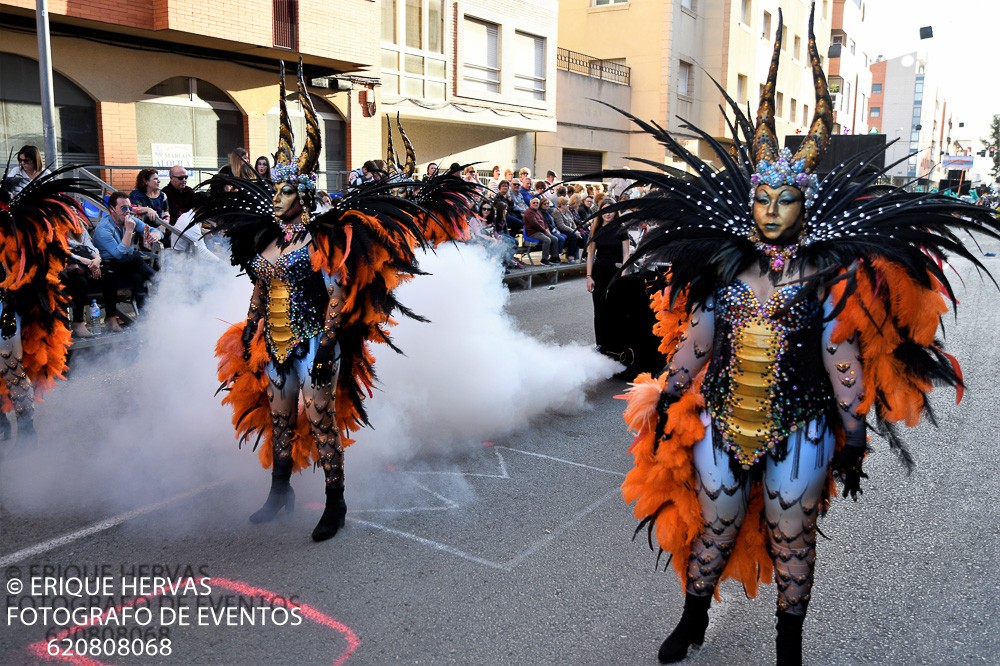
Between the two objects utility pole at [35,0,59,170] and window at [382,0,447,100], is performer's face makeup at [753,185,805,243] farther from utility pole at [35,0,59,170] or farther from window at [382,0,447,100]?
window at [382,0,447,100]

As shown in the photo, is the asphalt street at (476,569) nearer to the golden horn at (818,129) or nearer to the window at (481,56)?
the golden horn at (818,129)

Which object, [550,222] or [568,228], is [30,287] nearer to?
[550,222]

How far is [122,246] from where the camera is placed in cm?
930

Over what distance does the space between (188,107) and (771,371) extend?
1572 cm

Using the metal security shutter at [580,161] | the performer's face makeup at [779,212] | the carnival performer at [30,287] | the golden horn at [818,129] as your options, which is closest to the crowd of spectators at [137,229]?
the carnival performer at [30,287]

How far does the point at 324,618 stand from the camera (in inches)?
141

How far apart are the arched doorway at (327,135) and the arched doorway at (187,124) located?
1124 millimetres

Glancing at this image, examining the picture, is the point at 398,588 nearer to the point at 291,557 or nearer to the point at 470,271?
the point at 291,557

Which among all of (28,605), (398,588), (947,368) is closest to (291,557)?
(398,588)

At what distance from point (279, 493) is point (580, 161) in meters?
26.5

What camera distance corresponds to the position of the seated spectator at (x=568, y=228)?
1709 centimetres

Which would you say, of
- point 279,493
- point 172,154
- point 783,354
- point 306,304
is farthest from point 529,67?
point 783,354

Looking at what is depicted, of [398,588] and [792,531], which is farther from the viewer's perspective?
[398,588]

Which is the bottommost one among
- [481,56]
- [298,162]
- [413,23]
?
[298,162]
